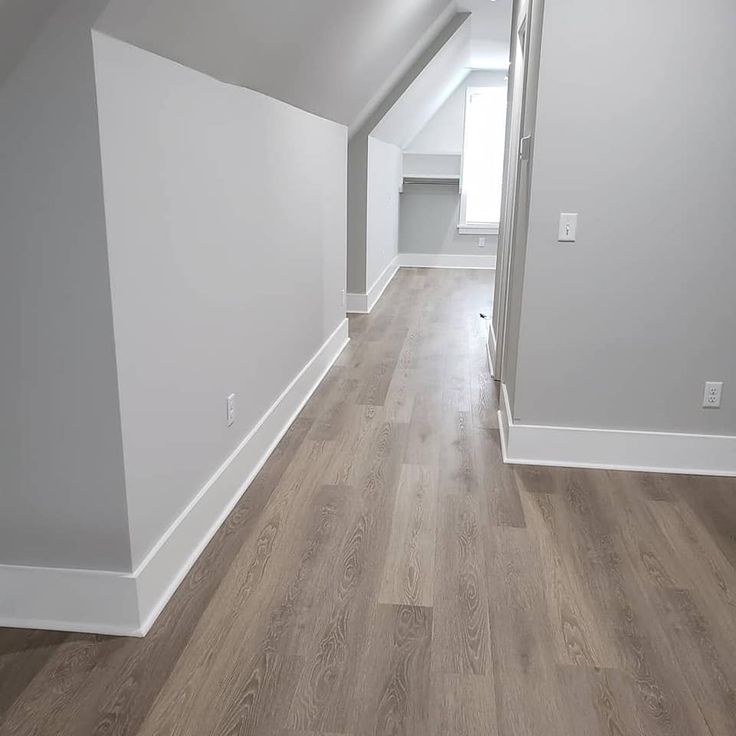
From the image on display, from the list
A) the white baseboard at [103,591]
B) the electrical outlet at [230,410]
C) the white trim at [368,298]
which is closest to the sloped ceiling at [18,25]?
the white baseboard at [103,591]

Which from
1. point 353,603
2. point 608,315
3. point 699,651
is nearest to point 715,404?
point 608,315

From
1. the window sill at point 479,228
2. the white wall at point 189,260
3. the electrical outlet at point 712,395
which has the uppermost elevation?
the white wall at point 189,260

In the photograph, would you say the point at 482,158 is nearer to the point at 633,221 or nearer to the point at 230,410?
the point at 633,221

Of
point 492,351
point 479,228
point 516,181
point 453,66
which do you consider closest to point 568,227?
point 516,181

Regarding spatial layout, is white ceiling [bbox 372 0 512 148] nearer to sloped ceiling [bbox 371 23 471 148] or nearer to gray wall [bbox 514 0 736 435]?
sloped ceiling [bbox 371 23 471 148]

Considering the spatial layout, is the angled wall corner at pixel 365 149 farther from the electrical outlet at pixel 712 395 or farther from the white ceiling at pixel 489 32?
the electrical outlet at pixel 712 395

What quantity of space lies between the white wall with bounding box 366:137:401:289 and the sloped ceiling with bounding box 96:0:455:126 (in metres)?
1.30

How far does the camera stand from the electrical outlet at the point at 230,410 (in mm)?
2715

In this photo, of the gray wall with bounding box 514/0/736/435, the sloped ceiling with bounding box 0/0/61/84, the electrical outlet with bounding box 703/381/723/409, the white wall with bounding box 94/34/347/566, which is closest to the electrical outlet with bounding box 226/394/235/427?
the white wall with bounding box 94/34/347/566

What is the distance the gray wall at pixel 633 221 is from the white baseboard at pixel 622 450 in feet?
0.15

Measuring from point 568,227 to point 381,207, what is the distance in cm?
456

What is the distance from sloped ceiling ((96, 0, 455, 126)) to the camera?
72.8 inches

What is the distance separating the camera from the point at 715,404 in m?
3.08

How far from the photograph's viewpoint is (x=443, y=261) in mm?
9594
